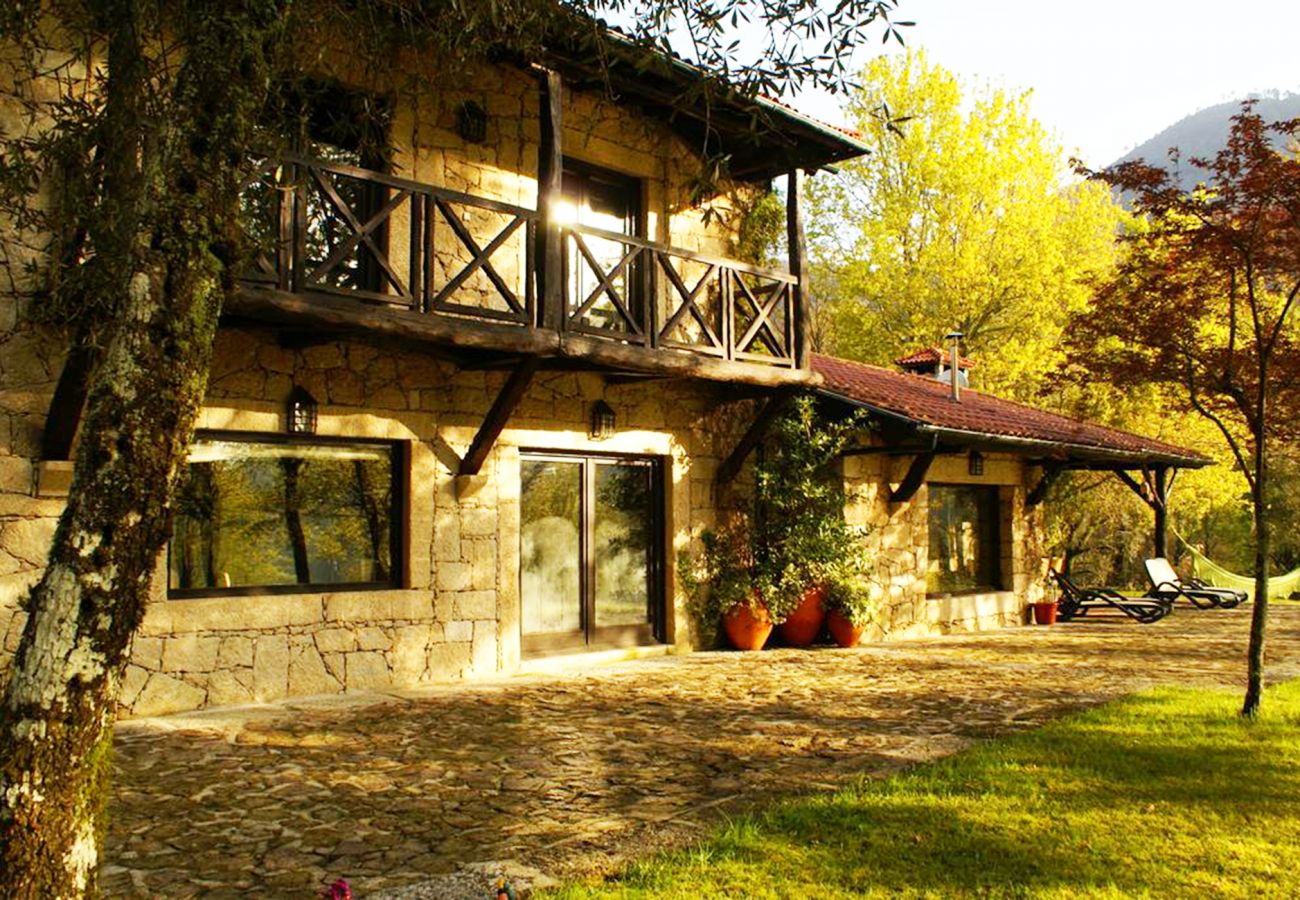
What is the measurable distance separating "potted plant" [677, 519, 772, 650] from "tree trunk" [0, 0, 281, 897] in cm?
768

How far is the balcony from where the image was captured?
21.9 feet

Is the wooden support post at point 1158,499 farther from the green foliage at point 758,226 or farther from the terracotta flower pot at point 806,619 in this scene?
the green foliage at point 758,226

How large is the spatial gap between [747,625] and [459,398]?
12.2 ft

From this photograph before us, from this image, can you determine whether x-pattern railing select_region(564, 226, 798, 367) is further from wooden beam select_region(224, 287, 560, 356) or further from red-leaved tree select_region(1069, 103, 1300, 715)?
red-leaved tree select_region(1069, 103, 1300, 715)

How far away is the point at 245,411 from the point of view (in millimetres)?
7301

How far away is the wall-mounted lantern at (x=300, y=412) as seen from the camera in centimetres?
752

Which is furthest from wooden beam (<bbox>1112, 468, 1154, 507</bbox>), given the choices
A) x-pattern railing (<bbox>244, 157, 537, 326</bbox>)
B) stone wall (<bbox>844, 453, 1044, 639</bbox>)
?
x-pattern railing (<bbox>244, 157, 537, 326</bbox>)

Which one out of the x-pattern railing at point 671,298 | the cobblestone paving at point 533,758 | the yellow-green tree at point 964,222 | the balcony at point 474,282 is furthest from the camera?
the yellow-green tree at point 964,222

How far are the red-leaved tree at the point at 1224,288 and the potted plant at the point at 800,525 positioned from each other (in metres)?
3.05

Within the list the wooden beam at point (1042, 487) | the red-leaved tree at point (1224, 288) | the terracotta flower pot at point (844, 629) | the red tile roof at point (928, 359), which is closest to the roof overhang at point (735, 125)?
the red-leaved tree at point (1224, 288)

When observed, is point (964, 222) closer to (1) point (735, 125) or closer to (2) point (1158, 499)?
(2) point (1158, 499)

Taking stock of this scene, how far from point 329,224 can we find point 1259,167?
21.0ft

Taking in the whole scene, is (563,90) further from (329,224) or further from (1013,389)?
(1013,389)

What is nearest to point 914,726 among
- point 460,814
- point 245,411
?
point 460,814
